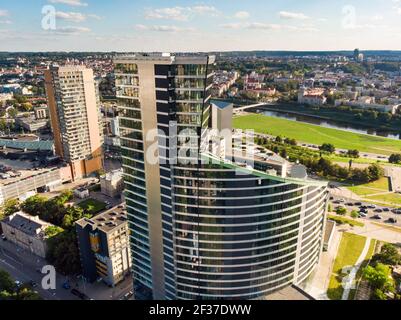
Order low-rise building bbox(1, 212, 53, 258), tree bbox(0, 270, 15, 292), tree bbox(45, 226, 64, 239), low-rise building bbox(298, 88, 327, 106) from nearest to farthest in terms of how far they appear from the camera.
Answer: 1. tree bbox(0, 270, 15, 292)
2. tree bbox(45, 226, 64, 239)
3. low-rise building bbox(1, 212, 53, 258)
4. low-rise building bbox(298, 88, 327, 106)

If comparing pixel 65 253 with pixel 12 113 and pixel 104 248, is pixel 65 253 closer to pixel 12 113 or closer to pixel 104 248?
pixel 104 248

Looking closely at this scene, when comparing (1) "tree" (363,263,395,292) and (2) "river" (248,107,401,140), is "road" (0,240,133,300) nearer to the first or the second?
(1) "tree" (363,263,395,292)

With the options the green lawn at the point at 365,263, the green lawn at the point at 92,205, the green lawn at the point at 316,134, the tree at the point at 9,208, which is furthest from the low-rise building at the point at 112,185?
the green lawn at the point at 316,134

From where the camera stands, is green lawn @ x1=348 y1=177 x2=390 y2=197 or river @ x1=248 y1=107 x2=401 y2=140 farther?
river @ x1=248 y1=107 x2=401 y2=140

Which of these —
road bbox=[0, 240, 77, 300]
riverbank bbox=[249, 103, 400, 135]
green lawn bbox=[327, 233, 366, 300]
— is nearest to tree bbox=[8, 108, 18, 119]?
road bbox=[0, 240, 77, 300]

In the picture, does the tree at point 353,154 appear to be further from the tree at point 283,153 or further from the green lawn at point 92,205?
the green lawn at point 92,205

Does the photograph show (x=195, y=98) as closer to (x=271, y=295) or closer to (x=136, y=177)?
(x=136, y=177)

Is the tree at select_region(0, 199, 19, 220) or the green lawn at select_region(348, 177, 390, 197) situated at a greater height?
the tree at select_region(0, 199, 19, 220)
